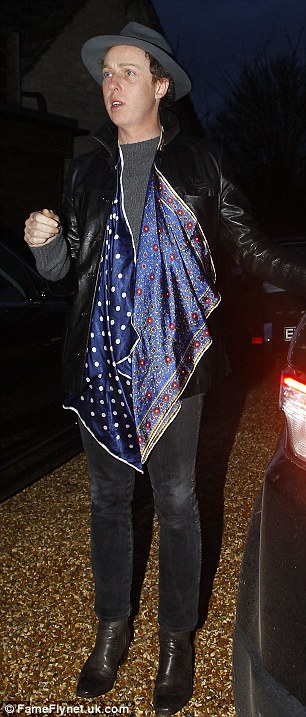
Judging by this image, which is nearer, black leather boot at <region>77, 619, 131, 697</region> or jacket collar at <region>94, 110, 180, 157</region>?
jacket collar at <region>94, 110, 180, 157</region>

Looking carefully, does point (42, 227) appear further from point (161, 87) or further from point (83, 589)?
point (83, 589)

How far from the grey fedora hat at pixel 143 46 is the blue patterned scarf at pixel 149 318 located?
0.33m

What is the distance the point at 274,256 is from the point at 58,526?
7.75 feet

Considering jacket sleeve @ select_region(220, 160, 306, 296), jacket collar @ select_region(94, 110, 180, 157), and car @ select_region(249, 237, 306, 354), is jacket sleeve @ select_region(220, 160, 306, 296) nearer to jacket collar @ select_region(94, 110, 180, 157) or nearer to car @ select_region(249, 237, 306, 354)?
jacket collar @ select_region(94, 110, 180, 157)

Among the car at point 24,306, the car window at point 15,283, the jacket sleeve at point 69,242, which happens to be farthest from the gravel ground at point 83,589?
the jacket sleeve at point 69,242

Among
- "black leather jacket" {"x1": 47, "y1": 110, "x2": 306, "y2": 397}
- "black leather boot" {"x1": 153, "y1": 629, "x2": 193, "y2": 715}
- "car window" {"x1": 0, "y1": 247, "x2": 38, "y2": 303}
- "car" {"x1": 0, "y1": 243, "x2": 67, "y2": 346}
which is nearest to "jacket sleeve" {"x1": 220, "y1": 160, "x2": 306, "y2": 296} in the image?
"black leather jacket" {"x1": 47, "y1": 110, "x2": 306, "y2": 397}

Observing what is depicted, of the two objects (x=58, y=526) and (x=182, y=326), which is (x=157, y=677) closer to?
(x=182, y=326)

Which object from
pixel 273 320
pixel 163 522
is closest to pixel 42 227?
pixel 163 522

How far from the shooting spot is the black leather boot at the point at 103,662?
2645 mm

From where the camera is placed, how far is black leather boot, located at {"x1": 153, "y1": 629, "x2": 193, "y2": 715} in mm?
2559

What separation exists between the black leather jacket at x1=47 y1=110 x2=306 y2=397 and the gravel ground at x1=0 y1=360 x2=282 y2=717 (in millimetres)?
1017

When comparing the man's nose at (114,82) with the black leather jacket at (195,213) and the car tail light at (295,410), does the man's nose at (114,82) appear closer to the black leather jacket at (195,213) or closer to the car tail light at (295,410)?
the black leather jacket at (195,213)

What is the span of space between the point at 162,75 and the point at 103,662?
72.9 inches

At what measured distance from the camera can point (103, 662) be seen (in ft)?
8.79
